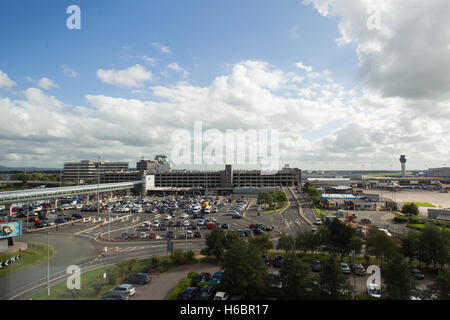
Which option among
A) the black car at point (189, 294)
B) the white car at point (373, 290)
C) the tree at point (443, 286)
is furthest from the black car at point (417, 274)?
the black car at point (189, 294)

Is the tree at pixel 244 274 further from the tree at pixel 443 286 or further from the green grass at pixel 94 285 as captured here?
the tree at pixel 443 286

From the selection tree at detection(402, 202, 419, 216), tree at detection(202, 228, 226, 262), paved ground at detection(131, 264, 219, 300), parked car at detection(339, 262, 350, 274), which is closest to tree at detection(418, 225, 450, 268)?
parked car at detection(339, 262, 350, 274)

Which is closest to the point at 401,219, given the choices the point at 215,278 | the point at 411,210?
the point at 411,210

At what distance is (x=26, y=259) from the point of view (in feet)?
69.2

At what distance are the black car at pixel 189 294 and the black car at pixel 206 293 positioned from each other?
0.32m

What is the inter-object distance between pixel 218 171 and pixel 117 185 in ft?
126

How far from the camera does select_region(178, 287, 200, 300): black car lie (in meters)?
14.1

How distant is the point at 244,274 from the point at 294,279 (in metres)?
2.74

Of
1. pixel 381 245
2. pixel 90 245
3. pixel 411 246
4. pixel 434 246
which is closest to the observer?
pixel 434 246

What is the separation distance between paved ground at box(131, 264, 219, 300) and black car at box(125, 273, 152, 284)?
36 cm

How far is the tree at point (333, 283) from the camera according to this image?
41.8 feet

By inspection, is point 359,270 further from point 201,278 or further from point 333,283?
point 201,278

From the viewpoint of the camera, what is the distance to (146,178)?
77062 mm

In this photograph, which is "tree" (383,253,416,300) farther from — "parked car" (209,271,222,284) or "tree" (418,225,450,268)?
"parked car" (209,271,222,284)
